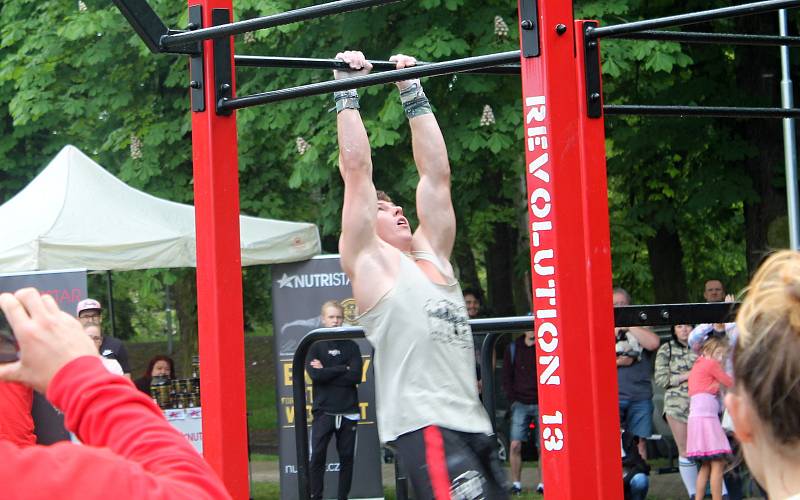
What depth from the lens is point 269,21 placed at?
309 cm

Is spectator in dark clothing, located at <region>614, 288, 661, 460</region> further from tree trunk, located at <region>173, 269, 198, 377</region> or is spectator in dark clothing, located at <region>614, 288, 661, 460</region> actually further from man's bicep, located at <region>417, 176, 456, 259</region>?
tree trunk, located at <region>173, 269, 198, 377</region>

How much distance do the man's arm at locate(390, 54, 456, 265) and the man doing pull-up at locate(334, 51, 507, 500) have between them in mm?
267

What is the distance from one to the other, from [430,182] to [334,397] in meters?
5.83

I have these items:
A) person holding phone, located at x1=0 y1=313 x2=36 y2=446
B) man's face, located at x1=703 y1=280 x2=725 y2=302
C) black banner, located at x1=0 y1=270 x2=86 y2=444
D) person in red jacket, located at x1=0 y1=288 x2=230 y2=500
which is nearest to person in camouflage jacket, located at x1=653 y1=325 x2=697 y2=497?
man's face, located at x1=703 y1=280 x2=725 y2=302

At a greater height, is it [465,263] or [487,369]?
[465,263]

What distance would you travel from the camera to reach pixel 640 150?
11.7 metres

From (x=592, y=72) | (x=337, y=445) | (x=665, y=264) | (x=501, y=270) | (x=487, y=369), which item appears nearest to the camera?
(x=592, y=72)

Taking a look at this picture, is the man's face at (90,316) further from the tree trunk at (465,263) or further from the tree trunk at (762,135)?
the tree trunk at (465,263)

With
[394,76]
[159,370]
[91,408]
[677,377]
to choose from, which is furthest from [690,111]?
[159,370]

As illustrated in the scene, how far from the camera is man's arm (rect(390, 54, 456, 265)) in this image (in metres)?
3.94

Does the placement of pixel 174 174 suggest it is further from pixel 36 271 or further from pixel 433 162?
pixel 433 162

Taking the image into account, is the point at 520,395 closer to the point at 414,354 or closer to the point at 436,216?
the point at 436,216

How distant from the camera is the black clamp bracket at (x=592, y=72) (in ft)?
9.50

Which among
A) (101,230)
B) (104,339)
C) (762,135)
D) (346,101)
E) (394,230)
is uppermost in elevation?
(762,135)
